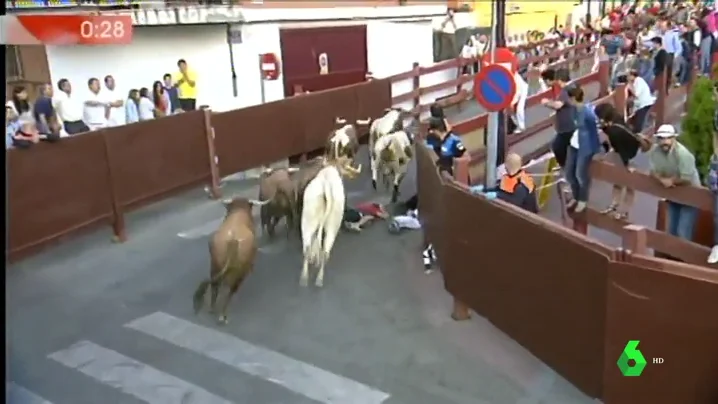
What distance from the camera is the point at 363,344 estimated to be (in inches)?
279

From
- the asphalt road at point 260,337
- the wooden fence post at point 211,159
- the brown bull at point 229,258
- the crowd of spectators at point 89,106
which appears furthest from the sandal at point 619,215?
the crowd of spectators at point 89,106

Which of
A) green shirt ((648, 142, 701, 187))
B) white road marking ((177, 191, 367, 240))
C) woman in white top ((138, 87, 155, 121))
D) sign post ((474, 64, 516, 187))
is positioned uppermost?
sign post ((474, 64, 516, 187))

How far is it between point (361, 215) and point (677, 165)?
193 inches

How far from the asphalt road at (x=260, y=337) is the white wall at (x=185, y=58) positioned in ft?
18.5

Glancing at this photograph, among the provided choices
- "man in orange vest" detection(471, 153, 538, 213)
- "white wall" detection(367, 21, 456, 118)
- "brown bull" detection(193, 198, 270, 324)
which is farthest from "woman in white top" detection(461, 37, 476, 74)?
"brown bull" detection(193, 198, 270, 324)

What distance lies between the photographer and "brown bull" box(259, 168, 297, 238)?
9.84 metres

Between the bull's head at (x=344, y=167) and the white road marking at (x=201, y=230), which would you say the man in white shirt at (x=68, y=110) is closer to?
the white road marking at (x=201, y=230)

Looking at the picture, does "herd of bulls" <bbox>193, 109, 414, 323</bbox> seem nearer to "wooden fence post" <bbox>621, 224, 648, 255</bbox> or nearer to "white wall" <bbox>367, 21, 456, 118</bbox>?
"wooden fence post" <bbox>621, 224, 648, 255</bbox>

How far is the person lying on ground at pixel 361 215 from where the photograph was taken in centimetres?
1060

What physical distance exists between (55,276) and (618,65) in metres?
12.3

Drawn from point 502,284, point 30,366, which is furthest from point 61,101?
point 502,284

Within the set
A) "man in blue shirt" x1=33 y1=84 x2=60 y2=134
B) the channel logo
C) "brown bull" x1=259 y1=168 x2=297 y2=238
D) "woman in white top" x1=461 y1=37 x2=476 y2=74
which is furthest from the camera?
"woman in white top" x1=461 y1=37 x2=476 y2=74

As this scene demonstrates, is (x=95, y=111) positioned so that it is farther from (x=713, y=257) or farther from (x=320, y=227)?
(x=713, y=257)

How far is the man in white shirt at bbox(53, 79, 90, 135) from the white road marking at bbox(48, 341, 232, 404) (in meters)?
5.80
